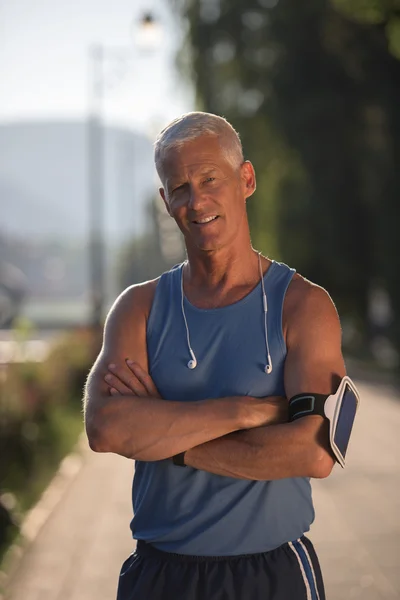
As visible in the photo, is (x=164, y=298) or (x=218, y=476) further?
(x=164, y=298)

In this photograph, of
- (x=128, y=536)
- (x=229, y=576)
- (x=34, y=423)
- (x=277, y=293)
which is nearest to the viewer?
(x=229, y=576)

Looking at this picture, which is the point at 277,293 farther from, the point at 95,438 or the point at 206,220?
the point at 95,438

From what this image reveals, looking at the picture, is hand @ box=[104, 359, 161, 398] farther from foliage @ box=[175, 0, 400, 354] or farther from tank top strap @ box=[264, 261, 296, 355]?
foliage @ box=[175, 0, 400, 354]

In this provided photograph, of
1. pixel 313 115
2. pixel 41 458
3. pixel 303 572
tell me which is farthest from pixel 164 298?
pixel 313 115

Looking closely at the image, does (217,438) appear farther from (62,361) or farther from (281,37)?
(281,37)

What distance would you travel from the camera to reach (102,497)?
11.6m

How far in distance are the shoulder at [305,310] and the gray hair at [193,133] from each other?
0.40 m

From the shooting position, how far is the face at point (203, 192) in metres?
3.23

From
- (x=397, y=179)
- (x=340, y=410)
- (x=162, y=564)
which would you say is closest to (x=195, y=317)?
(x=340, y=410)

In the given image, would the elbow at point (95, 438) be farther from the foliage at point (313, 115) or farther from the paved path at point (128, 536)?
the foliage at point (313, 115)

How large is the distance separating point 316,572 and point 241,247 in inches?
36.9

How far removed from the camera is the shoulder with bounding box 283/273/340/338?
10.5 ft

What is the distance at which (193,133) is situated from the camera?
10.6ft

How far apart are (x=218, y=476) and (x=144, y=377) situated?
1.13ft
